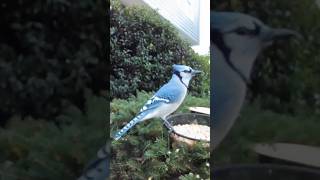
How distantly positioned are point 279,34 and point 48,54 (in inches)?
58.7

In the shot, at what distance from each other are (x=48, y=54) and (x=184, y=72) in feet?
2.94

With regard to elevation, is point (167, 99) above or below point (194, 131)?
above

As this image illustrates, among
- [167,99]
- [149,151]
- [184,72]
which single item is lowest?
[149,151]

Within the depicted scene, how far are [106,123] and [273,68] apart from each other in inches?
44.2

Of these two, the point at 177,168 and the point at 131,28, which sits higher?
the point at 131,28

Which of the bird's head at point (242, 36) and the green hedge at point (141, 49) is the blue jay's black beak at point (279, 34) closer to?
the bird's head at point (242, 36)

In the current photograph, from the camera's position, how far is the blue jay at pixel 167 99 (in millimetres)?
4082

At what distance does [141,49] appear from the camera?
413cm

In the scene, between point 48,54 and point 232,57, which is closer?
point 232,57

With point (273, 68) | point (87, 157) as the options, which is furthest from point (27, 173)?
point (273, 68)

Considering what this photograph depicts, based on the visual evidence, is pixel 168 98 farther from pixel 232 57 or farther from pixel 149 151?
pixel 232 57

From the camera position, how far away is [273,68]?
410 cm

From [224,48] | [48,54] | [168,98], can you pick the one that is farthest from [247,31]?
[48,54]

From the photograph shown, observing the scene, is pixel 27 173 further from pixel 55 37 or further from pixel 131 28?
pixel 131 28
